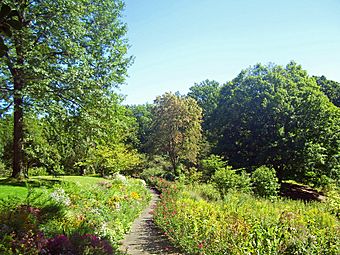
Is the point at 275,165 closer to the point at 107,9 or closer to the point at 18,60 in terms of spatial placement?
the point at 107,9

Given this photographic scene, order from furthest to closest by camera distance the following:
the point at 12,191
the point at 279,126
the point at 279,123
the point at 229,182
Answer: the point at 279,123, the point at 279,126, the point at 229,182, the point at 12,191

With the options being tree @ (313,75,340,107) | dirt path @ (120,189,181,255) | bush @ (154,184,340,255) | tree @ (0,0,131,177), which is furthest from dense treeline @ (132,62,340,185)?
bush @ (154,184,340,255)

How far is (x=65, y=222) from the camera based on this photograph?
6559 millimetres

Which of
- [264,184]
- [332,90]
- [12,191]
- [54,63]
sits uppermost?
[332,90]

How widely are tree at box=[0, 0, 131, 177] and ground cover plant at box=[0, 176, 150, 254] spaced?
151 inches

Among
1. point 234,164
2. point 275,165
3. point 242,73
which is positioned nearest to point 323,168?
point 275,165

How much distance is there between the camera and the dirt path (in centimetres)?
660

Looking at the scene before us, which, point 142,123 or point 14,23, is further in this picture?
point 142,123

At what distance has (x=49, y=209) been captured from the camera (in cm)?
Answer: 689

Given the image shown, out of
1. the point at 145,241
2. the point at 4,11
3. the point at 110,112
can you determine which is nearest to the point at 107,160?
the point at 110,112

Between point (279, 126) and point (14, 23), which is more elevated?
point (279, 126)

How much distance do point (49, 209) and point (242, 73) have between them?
24.5 meters

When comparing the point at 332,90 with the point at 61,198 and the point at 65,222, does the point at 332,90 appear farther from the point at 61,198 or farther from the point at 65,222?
the point at 65,222

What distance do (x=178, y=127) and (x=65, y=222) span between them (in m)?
18.4
